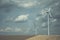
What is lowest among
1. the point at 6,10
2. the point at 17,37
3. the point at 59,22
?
the point at 17,37

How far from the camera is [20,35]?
611 centimetres

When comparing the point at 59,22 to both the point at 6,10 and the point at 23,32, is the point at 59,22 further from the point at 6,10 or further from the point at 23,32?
the point at 6,10

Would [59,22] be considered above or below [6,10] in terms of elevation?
below

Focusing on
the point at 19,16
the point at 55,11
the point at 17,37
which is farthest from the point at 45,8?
the point at 17,37

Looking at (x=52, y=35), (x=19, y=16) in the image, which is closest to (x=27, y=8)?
(x=19, y=16)

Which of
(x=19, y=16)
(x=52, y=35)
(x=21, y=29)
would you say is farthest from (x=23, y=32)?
(x=52, y=35)

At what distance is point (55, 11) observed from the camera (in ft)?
20.2

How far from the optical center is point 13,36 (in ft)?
20.1

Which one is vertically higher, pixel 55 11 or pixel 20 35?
pixel 55 11

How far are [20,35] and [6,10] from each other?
88 cm

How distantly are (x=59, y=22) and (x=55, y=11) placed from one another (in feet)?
1.17

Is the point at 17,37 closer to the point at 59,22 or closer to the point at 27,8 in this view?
the point at 27,8

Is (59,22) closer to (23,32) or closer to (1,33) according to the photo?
(23,32)

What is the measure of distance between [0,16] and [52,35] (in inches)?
66.1
